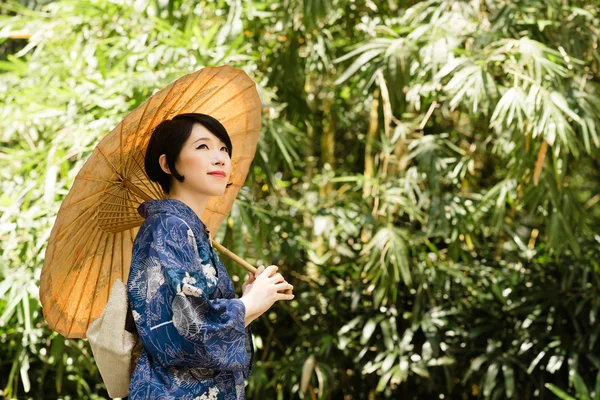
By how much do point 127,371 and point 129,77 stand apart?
5.74 ft

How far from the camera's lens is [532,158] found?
10.4 feet

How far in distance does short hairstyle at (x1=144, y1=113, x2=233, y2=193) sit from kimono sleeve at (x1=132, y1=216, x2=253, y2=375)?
0.12 m

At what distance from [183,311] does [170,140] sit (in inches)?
13.6

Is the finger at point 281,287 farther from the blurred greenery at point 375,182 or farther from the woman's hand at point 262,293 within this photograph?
the blurred greenery at point 375,182

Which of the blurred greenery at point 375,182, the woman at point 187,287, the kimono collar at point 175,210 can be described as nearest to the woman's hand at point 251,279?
the woman at point 187,287

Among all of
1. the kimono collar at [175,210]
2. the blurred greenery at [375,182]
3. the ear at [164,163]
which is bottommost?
the blurred greenery at [375,182]

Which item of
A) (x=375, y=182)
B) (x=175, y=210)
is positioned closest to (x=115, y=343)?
(x=175, y=210)

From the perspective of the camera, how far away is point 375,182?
341 centimetres

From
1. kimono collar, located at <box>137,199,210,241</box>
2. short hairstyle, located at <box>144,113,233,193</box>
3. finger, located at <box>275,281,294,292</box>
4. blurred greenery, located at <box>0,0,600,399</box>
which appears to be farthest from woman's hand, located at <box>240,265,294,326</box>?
blurred greenery, located at <box>0,0,600,399</box>

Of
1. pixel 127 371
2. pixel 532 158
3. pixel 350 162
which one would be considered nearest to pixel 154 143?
pixel 127 371

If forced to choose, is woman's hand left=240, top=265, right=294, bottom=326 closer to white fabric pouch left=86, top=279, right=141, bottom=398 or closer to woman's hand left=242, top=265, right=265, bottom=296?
woman's hand left=242, top=265, right=265, bottom=296

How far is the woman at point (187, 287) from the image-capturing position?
4.88 ft

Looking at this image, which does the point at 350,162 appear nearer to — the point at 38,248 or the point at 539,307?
the point at 539,307

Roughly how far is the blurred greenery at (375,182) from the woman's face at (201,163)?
1278mm
